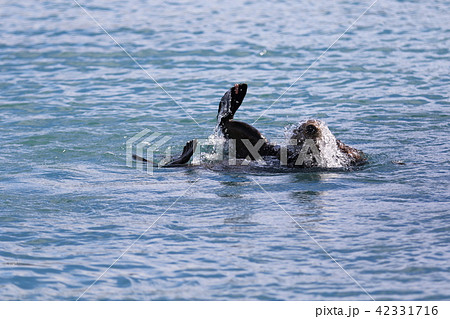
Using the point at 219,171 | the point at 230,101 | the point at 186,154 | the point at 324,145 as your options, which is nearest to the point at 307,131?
the point at 324,145

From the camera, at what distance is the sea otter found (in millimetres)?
6504

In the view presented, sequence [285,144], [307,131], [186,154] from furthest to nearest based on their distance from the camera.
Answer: [186,154]
[285,144]
[307,131]

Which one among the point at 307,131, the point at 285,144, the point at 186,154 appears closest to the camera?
the point at 307,131

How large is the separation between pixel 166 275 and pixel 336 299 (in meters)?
1.14

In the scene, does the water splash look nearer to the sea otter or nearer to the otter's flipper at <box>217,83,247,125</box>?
the sea otter

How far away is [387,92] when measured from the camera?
10.3 metres

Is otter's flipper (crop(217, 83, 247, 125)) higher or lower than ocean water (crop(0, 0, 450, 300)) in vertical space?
higher

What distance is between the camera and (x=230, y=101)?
650 centimetres

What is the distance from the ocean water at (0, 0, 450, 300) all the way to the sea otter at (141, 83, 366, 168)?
0.15m

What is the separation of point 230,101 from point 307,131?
0.78 meters

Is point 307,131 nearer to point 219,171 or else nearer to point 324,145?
point 324,145

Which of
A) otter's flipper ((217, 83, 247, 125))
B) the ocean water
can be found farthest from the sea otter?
the ocean water

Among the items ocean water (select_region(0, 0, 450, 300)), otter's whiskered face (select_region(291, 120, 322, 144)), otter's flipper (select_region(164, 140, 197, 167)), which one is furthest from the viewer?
otter's flipper (select_region(164, 140, 197, 167))

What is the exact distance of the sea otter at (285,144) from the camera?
6.50 metres
